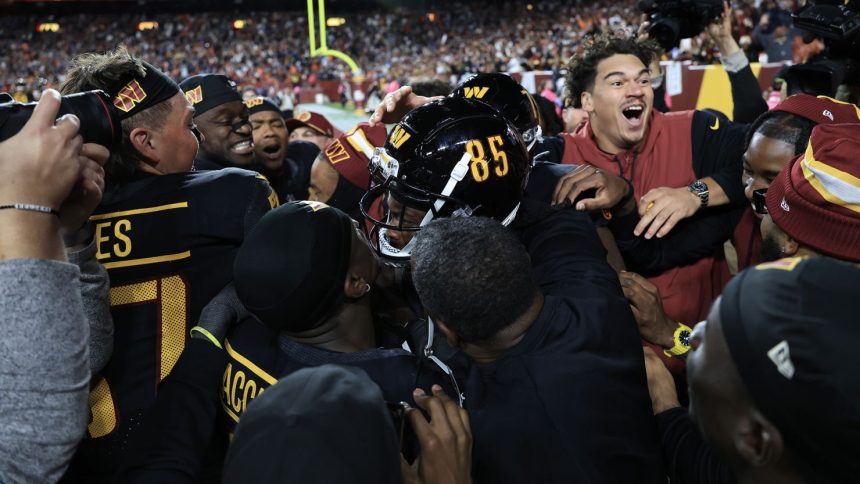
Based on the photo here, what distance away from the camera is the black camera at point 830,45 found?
3.09 m

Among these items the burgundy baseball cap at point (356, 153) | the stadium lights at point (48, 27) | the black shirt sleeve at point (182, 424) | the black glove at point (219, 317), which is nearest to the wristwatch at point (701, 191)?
the burgundy baseball cap at point (356, 153)

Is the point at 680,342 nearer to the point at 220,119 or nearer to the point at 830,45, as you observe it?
the point at 830,45

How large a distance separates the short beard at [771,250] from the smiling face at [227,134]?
2515mm

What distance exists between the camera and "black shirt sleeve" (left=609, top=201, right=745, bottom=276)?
261 cm

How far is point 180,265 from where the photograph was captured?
2.06 m

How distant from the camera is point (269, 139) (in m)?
4.33

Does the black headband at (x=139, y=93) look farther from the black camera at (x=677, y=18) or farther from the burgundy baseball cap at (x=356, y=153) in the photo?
the black camera at (x=677, y=18)

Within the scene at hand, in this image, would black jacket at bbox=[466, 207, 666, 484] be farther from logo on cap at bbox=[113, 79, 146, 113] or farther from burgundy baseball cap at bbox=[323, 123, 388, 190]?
burgundy baseball cap at bbox=[323, 123, 388, 190]

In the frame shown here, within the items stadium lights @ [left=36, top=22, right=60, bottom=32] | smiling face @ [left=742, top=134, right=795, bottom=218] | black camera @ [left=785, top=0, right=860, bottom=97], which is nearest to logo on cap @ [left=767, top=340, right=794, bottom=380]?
smiling face @ [left=742, top=134, right=795, bottom=218]

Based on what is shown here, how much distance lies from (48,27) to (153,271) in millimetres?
38491

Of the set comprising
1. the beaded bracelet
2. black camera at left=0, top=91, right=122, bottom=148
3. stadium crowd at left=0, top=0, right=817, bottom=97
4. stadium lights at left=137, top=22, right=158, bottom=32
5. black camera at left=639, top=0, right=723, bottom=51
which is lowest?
stadium crowd at left=0, top=0, right=817, bottom=97

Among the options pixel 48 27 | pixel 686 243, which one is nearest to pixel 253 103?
pixel 686 243

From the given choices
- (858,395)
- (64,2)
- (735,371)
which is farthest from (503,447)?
(64,2)

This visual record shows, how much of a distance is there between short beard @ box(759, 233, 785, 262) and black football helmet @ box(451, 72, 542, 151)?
101 cm
